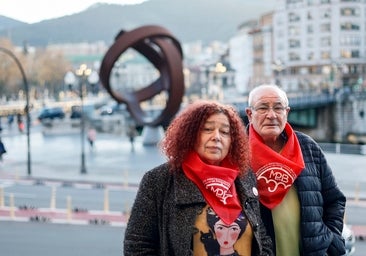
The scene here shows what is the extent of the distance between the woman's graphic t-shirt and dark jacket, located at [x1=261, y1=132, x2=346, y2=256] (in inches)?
20.1

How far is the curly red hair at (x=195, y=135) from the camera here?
3.85 metres

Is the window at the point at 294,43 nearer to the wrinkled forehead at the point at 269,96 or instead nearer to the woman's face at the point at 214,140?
the wrinkled forehead at the point at 269,96

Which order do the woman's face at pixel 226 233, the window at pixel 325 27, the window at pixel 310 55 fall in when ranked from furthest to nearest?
1. the window at pixel 310 55
2. the window at pixel 325 27
3. the woman's face at pixel 226 233

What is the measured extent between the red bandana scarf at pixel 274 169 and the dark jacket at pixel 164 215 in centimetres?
39

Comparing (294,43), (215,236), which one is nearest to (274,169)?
(215,236)

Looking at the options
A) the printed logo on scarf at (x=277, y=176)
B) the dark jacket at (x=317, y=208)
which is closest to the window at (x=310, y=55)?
the dark jacket at (x=317, y=208)

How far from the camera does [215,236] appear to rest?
12.0 ft

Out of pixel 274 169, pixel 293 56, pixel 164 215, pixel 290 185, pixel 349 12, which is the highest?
pixel 349 12

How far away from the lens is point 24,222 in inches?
627

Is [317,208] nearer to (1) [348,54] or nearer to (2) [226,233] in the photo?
(2) [226,233]

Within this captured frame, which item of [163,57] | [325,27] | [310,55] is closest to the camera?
[163,57]

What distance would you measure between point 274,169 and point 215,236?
0.77 metres

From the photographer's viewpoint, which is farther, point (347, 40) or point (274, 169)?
point (347, 40)

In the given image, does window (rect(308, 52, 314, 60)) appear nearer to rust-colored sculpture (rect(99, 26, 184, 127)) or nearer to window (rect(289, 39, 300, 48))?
window (rect(289, 39, 300, 48))
